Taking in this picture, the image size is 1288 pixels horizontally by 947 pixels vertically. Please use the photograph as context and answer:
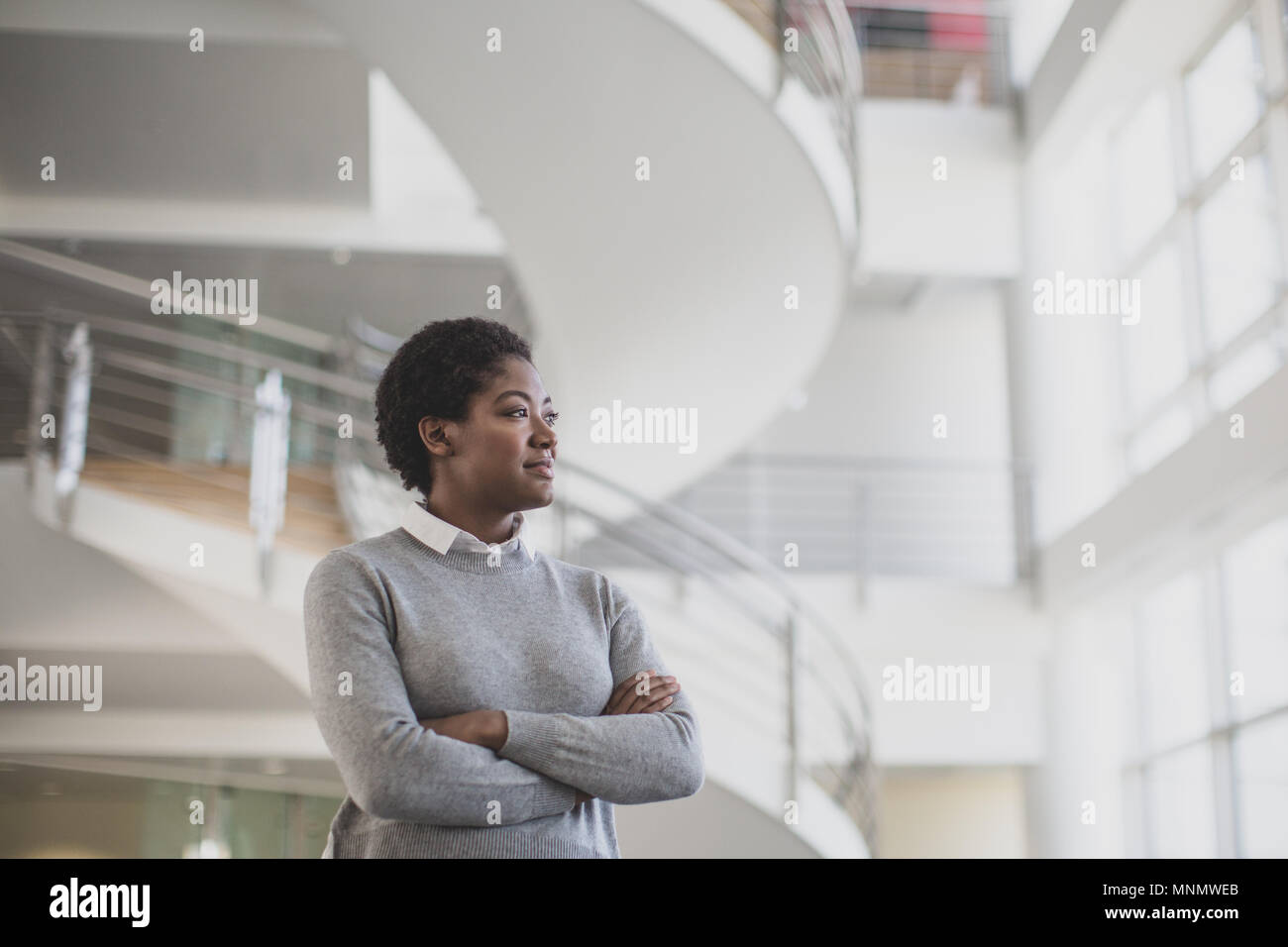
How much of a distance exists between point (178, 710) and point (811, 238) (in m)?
2.48

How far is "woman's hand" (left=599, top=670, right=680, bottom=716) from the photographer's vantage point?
107cm

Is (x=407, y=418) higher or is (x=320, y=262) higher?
(x=320, y=262)

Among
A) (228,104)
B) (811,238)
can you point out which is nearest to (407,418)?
(811,238)

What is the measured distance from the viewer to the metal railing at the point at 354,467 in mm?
3158

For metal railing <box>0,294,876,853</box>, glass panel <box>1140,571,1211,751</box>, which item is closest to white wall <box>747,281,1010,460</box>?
metal railing <box>0,294,876,853</box>

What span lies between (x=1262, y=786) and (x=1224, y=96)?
2181 millimetres

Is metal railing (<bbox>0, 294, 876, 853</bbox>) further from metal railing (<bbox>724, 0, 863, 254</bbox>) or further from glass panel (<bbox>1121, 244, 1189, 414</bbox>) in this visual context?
glass panel (<bbox>1121, 244, 1189, 414</bbox>)

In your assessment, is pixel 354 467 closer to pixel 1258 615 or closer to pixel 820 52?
pixel 820 52

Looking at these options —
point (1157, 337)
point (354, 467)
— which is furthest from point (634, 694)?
point (1157, 337)

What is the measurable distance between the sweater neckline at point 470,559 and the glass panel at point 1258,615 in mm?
3504

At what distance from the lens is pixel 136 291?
3447 mm

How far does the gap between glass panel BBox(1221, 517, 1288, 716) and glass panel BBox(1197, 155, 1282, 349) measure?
0.68 m

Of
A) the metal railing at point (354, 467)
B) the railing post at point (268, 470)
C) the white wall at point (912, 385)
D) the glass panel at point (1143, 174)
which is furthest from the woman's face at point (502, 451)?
the white wall at point (912, 385)
